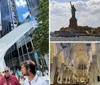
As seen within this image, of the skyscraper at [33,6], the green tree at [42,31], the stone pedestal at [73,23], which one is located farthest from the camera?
the skyscraper at [33,6]

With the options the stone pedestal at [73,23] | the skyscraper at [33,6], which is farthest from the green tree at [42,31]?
the stone pedestal at [73,23]

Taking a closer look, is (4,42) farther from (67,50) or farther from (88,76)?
(88,76)

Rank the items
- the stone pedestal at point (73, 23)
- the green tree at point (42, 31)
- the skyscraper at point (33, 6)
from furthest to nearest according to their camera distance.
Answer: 1. the skyscraper at point (33, 6)
2. the green tree at point (42, 31)
3. the stone pedestal at point (73, 23)

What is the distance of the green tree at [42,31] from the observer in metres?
3.50

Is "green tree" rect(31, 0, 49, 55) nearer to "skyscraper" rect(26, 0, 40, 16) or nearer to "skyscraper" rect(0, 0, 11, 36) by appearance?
"skyscraper" rect(26, 0, 40, 16)

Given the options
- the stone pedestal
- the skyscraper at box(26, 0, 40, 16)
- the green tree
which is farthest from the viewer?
the skyscraper at box(26, 0, 40, 16)

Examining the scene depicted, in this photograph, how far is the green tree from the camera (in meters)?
3.50

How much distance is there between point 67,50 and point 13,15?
917mm

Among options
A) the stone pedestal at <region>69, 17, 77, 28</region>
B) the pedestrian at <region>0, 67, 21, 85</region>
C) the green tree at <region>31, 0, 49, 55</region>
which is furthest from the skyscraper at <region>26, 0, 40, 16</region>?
the pedestrian at <region>0, 67, 21, 85</region>

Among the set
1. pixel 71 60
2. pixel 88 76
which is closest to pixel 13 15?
pixel 71 60

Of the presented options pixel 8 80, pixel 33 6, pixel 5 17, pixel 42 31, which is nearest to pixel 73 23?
pixel 42 31

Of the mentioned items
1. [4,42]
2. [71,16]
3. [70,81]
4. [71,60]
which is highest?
[71,16]

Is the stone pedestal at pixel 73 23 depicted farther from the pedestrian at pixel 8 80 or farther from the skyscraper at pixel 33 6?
the pedestrian at pixel 8 80

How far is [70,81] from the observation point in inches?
131
